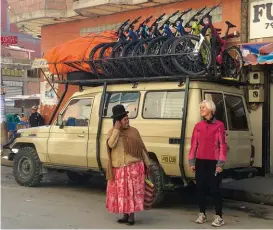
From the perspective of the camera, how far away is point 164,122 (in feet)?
23.4

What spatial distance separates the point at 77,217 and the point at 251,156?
3.08m

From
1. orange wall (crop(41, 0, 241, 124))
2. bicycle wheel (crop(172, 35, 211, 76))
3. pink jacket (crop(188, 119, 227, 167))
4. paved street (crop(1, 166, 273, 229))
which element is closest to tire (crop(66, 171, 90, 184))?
paved street (crop(1, 166, 273, 229))

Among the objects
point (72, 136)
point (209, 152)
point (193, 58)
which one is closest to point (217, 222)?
point (209, 152)

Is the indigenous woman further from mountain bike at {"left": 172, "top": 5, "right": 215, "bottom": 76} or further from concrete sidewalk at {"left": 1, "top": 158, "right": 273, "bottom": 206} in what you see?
A: concrete sidewalk at {"left": 1, "top": 158, "right": 273, "bottom": 206}

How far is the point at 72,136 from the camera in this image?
8.27 m

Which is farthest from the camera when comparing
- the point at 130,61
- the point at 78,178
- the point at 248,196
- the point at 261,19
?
the point at 261,19

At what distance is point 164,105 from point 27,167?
338 centimetres

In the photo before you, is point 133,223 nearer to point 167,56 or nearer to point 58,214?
point 58,214

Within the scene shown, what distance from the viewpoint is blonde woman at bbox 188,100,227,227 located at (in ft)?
19.5

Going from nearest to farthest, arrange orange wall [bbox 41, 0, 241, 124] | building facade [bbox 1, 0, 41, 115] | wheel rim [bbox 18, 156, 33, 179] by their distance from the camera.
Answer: wheel rim [bbox 18, 156, 33, 179]
orange wall [bbox 41, 0, 241, 124]
building facade [bbox 1, 0, 41, 115]

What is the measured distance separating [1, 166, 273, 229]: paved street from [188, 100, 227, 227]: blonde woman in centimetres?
51

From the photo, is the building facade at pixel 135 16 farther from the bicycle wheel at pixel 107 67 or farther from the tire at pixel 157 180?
the tire at pixel 157 180

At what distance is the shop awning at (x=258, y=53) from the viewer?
9.78 metres

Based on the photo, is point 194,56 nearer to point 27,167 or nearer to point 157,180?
point 157,180
